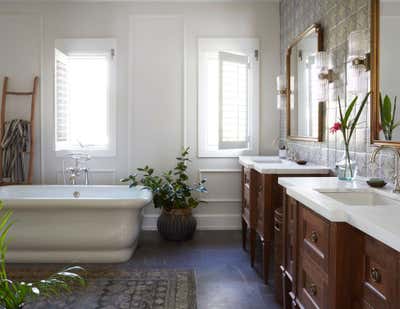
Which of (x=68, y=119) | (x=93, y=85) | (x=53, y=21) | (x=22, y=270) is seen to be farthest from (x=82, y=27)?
(x=22, y=270)

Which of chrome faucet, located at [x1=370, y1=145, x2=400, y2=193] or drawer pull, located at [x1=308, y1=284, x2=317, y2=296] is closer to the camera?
drawer pull, located at [x1=308, y1=284, x2=317, y2=296]

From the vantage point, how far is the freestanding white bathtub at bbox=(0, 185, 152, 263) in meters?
3.34

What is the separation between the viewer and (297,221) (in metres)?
1.96

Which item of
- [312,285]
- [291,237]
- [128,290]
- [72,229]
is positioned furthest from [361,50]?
[72,229]

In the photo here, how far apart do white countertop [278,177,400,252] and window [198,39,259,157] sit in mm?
2290

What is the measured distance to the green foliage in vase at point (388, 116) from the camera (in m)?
2.10

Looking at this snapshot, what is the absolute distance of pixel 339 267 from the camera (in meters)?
1.45

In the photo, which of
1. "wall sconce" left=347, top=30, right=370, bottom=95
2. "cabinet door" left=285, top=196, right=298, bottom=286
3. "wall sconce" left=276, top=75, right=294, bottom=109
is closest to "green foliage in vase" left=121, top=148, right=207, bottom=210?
"wall sconce" left=276, top=75, right=294, bottom=109

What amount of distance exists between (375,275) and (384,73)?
128 centimetres

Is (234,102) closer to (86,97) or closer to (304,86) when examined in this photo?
(304,86)

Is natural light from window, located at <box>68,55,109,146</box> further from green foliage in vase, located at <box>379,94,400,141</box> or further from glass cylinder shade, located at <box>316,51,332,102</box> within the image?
green foliage in vase, located at <box>379,94,400,141</box>

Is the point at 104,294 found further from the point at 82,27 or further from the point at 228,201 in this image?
the point at 82,27

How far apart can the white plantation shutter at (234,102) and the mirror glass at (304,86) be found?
65 centimetres

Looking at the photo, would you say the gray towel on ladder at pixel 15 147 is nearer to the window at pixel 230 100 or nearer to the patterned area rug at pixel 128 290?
the patterned area rug at pixel 128 290
